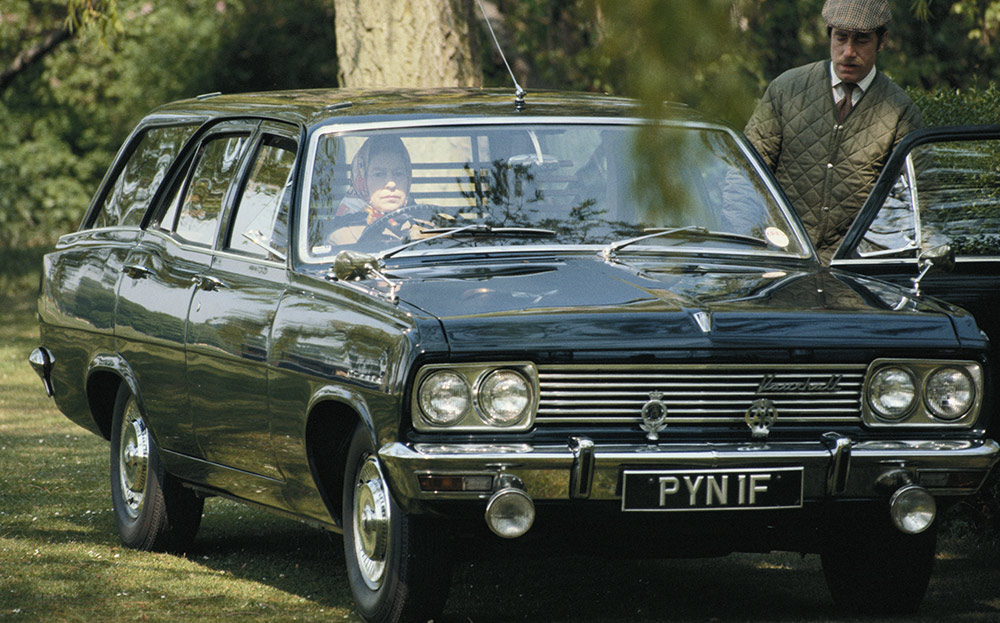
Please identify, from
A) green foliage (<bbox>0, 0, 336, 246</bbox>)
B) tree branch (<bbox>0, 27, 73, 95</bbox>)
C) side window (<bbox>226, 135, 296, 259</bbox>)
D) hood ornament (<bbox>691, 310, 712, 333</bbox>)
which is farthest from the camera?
green foliage (<bbox>0, 0, 336, 246</bbox>)

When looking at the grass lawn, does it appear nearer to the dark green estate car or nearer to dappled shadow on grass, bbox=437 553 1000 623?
dappled shadow on grass, bbox=437 553 1000 623

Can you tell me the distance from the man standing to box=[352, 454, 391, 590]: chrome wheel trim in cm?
266

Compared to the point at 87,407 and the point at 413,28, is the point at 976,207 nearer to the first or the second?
the point at 87,407

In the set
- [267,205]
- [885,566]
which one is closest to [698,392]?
[885,566]

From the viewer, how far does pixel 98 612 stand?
560 cm

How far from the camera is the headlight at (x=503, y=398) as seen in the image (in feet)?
15.0

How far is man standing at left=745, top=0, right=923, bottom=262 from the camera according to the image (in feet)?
22.8

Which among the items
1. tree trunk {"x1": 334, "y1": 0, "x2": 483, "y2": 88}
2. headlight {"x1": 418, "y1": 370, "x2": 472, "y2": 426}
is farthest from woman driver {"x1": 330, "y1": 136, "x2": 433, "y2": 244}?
tree trunk {"x1": 334, "y1": 0, "x2": 483, "y2": 88}

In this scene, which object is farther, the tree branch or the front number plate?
the tree branch

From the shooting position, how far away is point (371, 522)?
5012 millimetres

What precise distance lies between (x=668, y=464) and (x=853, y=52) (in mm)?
2972

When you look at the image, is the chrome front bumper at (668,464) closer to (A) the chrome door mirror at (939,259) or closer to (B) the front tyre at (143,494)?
(A) the chrome door mirror at (939,259)

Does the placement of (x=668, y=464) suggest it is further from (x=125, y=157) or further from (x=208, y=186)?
(x=125, y=157)

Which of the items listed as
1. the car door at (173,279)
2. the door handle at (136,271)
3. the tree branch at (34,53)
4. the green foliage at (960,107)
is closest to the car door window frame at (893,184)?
the green foliage at (960,107)
